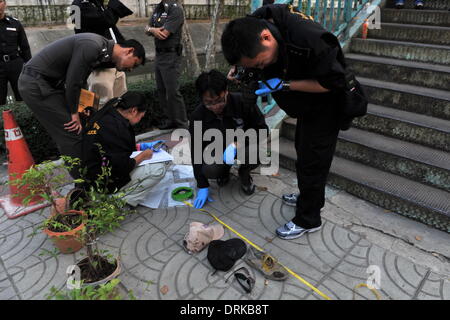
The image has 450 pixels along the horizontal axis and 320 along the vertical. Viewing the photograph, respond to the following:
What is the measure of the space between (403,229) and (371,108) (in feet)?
5.13

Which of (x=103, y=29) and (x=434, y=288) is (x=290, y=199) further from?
(x=103, y=29)

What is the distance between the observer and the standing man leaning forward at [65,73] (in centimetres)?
277

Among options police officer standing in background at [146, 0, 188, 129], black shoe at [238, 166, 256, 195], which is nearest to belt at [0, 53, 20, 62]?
police officer standing in background at [146, 0, 188, 129]

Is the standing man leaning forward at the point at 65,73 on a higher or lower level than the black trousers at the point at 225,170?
higher

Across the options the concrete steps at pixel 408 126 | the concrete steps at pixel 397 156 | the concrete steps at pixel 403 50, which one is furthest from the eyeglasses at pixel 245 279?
the concrete steps at pixel 403 50

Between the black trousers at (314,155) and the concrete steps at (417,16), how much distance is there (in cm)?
340

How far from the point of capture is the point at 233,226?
2725 millimetres

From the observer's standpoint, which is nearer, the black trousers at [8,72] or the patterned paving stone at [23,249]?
the patterned paving stone at [23,249]

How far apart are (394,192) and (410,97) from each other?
4.21ft

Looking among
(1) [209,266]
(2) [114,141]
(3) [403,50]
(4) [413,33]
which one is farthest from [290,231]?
(4) [413,33]

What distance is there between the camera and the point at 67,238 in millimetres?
2299

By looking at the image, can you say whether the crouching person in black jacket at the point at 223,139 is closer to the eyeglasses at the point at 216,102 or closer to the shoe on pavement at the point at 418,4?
the eyeglasses at the point at 216,102

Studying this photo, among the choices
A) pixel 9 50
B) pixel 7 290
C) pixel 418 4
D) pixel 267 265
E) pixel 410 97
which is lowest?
pixel 7 290

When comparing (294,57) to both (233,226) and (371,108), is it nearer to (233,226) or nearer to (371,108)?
(233,226)
